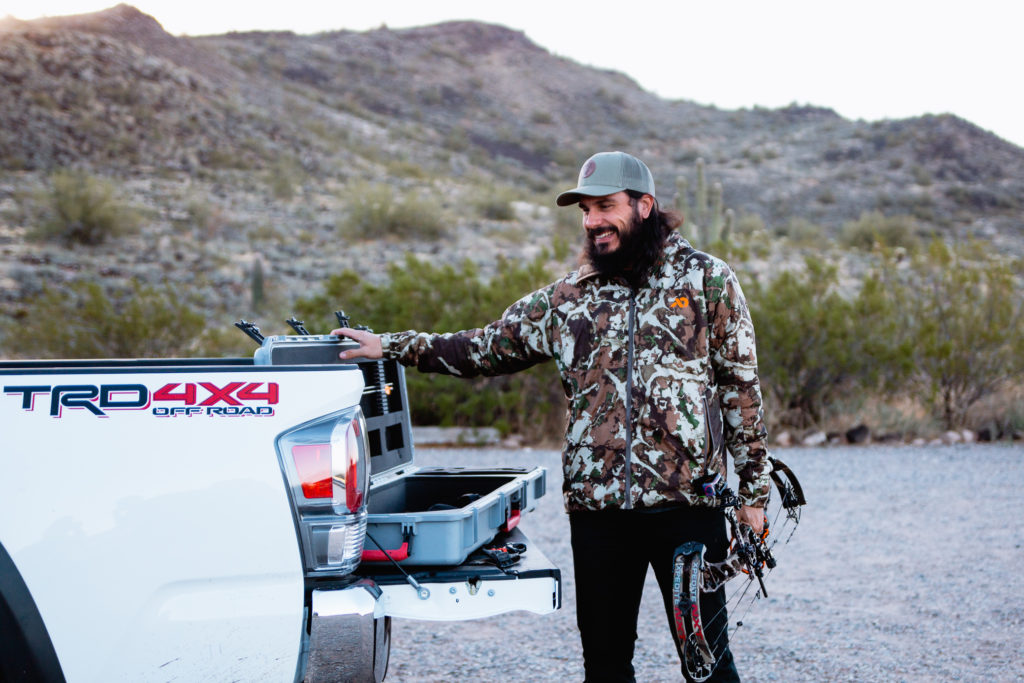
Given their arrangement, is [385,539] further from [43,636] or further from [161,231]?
[161,231]

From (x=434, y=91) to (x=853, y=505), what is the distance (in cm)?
5027

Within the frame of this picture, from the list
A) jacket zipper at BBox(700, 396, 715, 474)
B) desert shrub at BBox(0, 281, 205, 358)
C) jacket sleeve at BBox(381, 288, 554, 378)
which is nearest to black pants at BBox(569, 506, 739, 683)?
jacket zipper at BBox(700, 396, 715, 474)

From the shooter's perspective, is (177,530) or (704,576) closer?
(177,530)

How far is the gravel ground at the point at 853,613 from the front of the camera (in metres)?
4.69

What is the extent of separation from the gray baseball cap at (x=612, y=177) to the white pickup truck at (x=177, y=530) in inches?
45.4

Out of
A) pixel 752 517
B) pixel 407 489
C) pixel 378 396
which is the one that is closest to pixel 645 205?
pixel 752 517

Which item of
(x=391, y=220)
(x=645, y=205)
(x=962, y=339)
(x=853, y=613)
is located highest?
(x=391, y=220)

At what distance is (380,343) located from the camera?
3.54 meters

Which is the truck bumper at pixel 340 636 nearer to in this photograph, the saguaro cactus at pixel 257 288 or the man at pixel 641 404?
the man at pixel 641 404

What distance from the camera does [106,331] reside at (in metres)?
13.0

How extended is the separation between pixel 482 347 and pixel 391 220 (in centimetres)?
2366

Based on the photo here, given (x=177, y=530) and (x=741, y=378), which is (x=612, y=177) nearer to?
(x=741, y=378)

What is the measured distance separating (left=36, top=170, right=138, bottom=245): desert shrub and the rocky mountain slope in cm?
45

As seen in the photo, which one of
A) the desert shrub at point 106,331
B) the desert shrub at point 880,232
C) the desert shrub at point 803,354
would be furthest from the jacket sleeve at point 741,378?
the desert shrub at point 880,232
